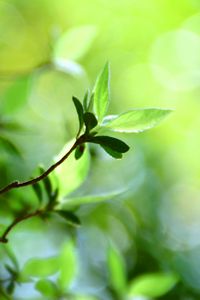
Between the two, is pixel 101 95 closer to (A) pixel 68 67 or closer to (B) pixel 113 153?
(B) pixel 113 153

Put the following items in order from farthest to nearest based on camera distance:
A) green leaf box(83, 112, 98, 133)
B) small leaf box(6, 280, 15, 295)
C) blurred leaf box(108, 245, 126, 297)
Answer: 1. blurred leaf box(108, 245, 126, 297)
2. small leaf box(6, 280, 15, 295)
3. green leaf box(83, 112, 98, 133)

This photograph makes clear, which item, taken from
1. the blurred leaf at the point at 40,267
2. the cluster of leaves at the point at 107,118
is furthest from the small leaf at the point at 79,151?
the blurred leaf at the point at 40,267

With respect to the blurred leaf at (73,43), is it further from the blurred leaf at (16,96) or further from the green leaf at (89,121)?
the green leaf at (89,121)

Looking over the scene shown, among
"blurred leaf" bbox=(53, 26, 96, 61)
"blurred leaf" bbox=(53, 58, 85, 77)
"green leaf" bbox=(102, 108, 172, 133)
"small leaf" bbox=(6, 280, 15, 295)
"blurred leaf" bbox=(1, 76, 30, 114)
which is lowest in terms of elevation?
"small leaf" bbox=(6, 280, 15, 295)

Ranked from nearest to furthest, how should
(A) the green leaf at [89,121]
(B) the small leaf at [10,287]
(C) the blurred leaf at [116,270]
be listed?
(A) the green leaf at [89,121] → (B) the small leaf at [10,287] → (C) the blurred leaf at [116,270]

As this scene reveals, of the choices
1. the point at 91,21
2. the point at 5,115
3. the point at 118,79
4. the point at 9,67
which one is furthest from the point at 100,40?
the point at 5,115

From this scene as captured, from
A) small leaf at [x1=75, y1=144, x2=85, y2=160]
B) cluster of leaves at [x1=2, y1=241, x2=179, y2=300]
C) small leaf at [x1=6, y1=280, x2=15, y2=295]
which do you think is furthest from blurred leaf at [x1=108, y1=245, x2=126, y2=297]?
small leaf at [x1=75, y1=144, x2=85, y2=160]

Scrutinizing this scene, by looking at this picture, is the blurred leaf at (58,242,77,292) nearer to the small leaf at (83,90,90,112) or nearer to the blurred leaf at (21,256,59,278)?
the blurred leaf at (21,256,59,278)
